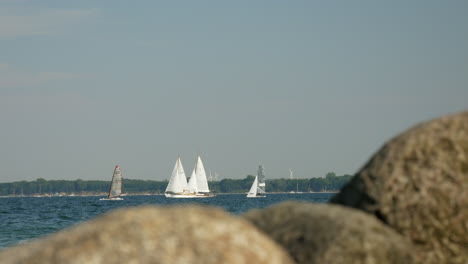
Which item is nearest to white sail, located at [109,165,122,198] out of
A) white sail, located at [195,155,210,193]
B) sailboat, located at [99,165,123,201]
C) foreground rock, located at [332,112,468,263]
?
sailboat, located at [99,165,123,201]

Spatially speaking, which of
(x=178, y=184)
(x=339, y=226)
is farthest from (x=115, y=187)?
(x=339, y=226)

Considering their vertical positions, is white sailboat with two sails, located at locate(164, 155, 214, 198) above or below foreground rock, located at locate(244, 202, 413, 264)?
above

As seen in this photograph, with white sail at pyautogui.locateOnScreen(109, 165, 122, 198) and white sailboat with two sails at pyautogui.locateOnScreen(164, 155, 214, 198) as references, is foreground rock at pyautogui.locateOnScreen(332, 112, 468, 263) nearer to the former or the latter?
white sailboat with two sails at pyautogui.locateOnScreen(164, 155, 214, 198)

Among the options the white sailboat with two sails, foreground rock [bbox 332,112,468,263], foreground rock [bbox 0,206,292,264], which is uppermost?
the white sailboat with two sails

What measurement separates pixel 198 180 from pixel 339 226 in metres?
121

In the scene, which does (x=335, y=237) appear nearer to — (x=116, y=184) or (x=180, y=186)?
(x=180, y=186)

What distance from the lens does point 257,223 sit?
6668 mm

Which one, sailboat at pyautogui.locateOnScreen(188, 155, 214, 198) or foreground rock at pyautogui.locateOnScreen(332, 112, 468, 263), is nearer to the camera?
foreground rock at pyautogui.locateOnScreen(332, 112, 468, 263)

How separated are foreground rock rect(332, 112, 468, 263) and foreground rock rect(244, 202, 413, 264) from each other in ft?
1.51

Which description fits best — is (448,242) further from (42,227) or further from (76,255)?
(42,227)

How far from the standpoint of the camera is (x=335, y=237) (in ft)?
19.8

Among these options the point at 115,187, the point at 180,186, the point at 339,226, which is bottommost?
the point at 339,226

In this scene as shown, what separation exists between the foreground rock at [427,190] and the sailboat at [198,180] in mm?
116168

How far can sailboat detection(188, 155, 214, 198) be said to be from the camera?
123375mm
